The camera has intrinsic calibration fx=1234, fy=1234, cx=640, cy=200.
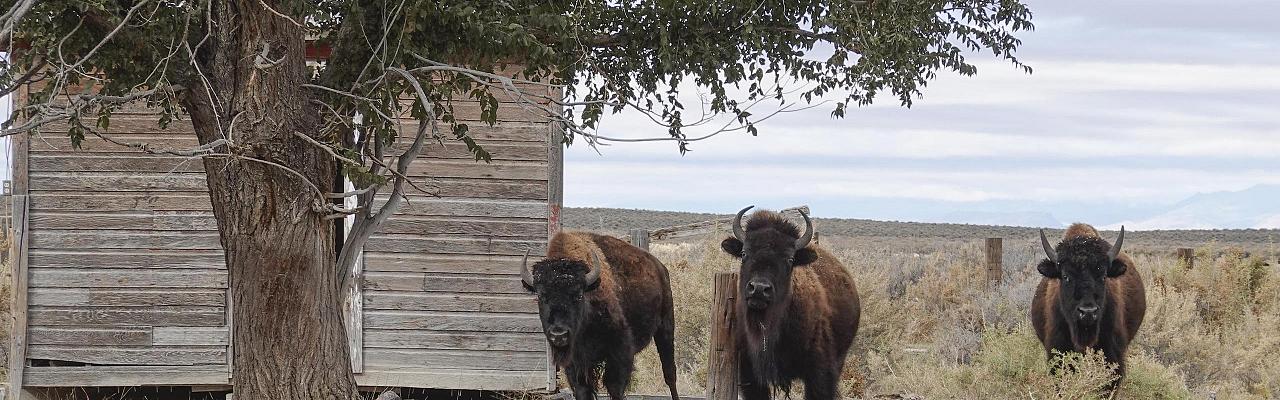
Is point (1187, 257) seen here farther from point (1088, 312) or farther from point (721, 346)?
point (721, 346)

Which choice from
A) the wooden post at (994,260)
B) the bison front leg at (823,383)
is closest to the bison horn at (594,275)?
the bison front leg at (823,383)

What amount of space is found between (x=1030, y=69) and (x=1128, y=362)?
3827 mm

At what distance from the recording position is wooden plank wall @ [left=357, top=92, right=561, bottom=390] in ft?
34.9

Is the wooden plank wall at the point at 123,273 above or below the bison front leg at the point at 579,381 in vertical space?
above

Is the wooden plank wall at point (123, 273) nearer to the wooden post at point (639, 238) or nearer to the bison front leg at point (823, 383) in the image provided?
the wooden post at point (639, 238)

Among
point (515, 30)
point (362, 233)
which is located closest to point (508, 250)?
point (362, 233)

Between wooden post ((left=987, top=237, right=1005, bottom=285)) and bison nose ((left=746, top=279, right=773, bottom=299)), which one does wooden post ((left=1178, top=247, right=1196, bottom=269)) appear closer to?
wooden post ((left=987, top=237, right=1005, bottom=285))

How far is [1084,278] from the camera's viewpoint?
385 inches

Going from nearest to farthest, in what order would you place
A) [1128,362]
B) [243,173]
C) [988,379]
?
[243,173], [988,379], [1128,362]

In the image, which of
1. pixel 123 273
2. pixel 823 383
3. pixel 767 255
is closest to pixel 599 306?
pixel 767 255

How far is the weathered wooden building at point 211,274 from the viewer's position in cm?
1062

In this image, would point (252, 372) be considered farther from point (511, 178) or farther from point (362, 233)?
point (511, 178)

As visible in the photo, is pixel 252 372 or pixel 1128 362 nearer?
pixel 252 372

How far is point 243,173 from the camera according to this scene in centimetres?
743
